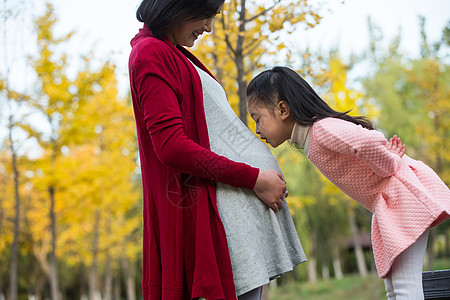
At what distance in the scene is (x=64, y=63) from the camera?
6.96 meters

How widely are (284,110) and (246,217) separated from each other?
502mm

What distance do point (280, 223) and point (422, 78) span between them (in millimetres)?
8187

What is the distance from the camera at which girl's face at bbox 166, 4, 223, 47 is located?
56.1 inches

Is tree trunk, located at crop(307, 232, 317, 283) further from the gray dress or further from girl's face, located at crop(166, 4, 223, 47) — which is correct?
girl's face, located at crop(166, 4, 223, 47)

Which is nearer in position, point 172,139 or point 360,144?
point 172,139

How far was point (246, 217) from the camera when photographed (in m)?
1.28

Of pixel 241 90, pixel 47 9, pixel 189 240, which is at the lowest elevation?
pixel 189 240

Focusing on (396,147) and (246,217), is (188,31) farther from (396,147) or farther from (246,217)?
(396,147)

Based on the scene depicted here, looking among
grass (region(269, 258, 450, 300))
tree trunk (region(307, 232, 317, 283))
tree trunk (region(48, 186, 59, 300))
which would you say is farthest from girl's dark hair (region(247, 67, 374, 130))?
tree trunk (region(307, 232, 317, 283))

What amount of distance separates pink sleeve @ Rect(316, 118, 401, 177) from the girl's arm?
0.35 meters

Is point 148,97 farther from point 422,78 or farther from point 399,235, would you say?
→ point 422,78

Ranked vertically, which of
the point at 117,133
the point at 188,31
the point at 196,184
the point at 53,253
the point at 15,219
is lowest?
the point at 196,184

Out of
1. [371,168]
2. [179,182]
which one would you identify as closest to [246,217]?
[179,182]

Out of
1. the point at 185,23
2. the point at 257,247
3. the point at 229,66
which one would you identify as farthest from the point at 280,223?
the point at 229,66
